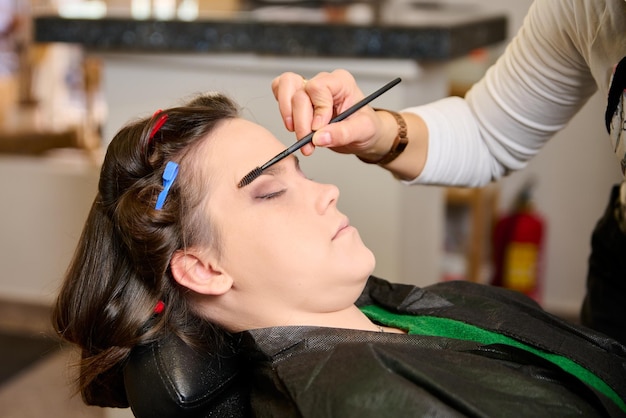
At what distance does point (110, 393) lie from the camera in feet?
4.03

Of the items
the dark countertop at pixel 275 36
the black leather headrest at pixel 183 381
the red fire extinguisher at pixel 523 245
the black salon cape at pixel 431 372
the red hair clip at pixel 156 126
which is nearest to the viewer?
the black salon cape at pixel 431 372

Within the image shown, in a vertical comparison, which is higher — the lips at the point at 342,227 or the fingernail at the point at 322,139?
the fingernail at the point at 322,139

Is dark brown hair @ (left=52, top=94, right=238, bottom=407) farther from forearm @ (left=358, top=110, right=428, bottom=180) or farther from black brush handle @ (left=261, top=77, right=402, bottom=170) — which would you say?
forearm @ (left=358, top=110, right=428, bottom=180)

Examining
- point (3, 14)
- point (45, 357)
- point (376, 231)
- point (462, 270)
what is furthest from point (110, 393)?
point (3, 14)

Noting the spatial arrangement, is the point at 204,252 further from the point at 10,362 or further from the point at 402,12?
the point at 10,362

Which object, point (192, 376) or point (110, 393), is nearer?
point (192, 376)

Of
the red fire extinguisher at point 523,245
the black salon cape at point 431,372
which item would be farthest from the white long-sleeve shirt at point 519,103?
the red fire extinguisher at point 523,245

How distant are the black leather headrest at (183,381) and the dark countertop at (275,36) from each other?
1189 mm

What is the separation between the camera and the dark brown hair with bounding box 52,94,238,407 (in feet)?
3.78

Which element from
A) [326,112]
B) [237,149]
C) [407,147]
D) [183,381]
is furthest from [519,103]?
[183,381]

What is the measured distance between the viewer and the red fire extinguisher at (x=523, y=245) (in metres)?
3.15

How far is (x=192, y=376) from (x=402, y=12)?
1825mm

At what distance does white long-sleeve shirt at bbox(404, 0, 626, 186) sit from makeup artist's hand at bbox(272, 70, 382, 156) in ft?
0.62

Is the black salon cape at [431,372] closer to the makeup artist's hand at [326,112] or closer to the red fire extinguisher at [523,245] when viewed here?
the makeup artist's hand at [326,112]
